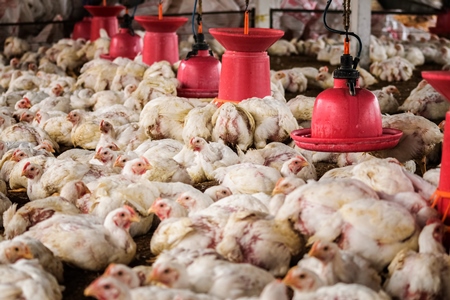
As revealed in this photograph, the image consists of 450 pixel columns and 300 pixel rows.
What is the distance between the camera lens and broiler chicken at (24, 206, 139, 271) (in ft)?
10.7

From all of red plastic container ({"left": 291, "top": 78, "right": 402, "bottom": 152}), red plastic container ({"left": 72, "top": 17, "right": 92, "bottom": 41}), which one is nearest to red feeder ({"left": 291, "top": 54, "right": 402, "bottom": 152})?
red plastic container ({"left": 291, "top": 78, "right": 402, "bottom": 152})

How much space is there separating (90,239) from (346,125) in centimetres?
151

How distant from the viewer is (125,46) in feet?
27.4

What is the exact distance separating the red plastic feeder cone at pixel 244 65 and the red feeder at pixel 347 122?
1.34 m

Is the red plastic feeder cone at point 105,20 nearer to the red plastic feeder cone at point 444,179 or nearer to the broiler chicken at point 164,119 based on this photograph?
the broiler chicken at point 164,119

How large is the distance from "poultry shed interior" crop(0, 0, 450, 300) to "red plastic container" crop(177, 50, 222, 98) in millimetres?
11

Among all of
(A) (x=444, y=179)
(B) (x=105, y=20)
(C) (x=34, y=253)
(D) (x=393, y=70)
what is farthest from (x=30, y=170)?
(B) (x=105, y=20)

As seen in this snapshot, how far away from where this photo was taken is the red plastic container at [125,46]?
8.34m

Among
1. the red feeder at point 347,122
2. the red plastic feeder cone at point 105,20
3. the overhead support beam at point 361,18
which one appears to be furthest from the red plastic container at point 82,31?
the red feeder at point 347,122

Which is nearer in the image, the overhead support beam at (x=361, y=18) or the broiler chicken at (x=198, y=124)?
the broiler chicken at (x=198, y=124)

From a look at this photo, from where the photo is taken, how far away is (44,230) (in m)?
3.39

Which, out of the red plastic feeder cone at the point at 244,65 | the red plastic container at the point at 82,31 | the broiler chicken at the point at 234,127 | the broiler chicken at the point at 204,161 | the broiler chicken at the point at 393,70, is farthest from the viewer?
the red plastic container at the point at 82,31

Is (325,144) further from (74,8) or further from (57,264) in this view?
(74,8)

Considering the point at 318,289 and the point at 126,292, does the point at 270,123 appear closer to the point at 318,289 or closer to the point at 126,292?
the point at 318,289
